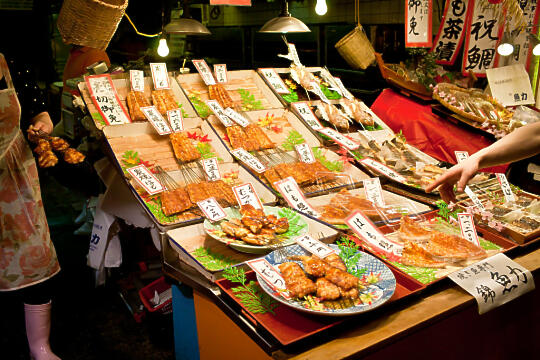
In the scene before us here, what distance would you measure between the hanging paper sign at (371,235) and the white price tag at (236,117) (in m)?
1.65

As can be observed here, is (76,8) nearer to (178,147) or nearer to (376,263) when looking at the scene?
(178,147)

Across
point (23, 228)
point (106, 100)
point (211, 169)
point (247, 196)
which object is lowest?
point (23, 228)

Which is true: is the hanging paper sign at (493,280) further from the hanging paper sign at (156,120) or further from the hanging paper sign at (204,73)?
the hanging paper sign at (204,73)

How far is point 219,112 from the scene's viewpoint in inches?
149

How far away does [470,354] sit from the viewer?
2312mm

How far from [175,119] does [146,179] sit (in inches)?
30.3

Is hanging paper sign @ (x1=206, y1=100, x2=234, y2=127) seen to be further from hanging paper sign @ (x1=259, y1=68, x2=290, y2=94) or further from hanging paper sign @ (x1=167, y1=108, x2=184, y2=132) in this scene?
hanging paper sign @ (x1=259, y1=68, x2=290, y2=94)

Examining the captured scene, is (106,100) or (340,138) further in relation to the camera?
(340,138)

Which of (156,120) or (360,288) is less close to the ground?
(156,120)

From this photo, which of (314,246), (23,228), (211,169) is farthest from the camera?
(211,169)

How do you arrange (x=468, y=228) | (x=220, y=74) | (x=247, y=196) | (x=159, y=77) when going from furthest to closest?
(x=220, y=74) < (x=159, y=77) < (x=247, y=196) < (x=468, y=228)

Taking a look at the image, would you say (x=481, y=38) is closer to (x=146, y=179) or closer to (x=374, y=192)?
(x=374, y=192)

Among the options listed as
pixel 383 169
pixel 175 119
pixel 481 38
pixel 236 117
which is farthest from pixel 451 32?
pixel 175 119

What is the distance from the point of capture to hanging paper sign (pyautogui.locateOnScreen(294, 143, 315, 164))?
11.8 ft
